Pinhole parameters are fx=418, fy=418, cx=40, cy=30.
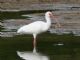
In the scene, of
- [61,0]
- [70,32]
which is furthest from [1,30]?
[61,0]

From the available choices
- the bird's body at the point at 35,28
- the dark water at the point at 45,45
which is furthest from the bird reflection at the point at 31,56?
the bird's body at the point at 35,28

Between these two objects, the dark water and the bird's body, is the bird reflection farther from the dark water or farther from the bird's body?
the bird's body

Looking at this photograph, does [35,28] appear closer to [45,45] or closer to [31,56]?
[45,45]

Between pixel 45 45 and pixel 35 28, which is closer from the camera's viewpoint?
pixel 45 45

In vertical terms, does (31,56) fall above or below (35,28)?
below

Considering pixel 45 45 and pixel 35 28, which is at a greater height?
pixel 35 28

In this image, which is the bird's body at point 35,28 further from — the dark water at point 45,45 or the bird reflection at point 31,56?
the bird reflection at point 31,56

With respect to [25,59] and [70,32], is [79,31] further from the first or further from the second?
[25,59]

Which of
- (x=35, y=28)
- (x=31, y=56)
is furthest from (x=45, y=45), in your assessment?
(x=31, y=56)

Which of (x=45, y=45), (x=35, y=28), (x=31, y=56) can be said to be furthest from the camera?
(x=35, y=28)

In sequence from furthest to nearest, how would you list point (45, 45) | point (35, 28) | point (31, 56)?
point (35, 28), point (45, 45), point (31, 56)

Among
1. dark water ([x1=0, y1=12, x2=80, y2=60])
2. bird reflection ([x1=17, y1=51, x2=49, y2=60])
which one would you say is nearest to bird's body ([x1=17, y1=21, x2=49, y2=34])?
dark water ([x1=0, y1=12, x2=80, y2=60])

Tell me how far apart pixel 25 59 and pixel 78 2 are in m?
23.2

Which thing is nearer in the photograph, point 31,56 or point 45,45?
point 31,56
